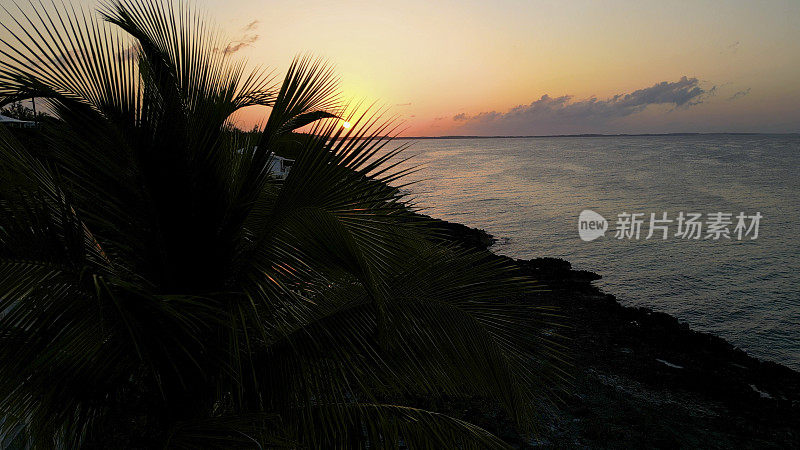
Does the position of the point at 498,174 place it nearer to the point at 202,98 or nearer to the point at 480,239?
the point at 480,239

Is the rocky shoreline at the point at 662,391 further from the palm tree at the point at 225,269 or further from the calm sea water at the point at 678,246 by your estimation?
the palm tree at the point at 225,269

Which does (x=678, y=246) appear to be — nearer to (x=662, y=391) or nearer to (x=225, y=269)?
(x=662, y=391)

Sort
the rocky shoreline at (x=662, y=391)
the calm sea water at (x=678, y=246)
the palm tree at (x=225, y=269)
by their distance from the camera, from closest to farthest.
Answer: the palm tree at (x=225, y=269), the rocky shoreline at (x=662, y=391), the calm sea water at (x=678, y=246)

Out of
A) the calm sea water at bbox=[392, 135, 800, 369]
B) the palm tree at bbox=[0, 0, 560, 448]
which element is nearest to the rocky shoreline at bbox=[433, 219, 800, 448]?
the calm sea water at bbox=[392, 135, 800, 369]

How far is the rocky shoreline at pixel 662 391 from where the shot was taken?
8.67 meters

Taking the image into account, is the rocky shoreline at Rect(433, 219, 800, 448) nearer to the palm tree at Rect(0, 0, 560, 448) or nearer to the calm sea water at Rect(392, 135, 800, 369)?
the calm sea water at Rect(392, 135, 800, 369)

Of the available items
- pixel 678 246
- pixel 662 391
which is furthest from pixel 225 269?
pixel 678 246

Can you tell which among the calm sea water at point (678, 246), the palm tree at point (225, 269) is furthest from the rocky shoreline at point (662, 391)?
the palm tree at point (225, 269)

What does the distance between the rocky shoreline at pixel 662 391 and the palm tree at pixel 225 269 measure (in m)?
5.13

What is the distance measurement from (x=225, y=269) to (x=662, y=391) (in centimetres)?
1097

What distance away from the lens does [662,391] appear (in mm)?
10719

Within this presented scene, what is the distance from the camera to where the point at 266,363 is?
3.18m

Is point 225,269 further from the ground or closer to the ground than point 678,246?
further from the ground

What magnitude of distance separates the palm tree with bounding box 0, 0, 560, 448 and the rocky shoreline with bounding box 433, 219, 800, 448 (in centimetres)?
513
